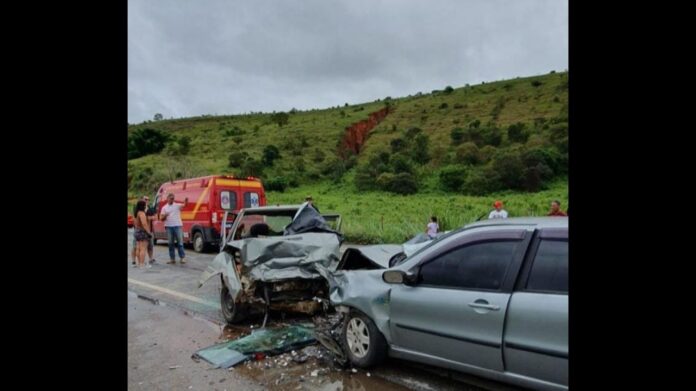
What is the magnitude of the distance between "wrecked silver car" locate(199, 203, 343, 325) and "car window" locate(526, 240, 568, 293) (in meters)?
2.76

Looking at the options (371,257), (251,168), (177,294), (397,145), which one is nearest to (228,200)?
(177,294)

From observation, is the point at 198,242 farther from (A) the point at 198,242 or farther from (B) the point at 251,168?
(B) the point at 251,168

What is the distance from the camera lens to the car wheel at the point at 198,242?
12.9m

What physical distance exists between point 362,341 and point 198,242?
9.88m

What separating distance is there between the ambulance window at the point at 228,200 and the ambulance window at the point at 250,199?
369mm

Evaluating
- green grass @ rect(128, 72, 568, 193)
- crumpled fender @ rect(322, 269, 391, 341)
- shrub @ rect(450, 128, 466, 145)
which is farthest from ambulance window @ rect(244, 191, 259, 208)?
shrub @ rect(450, 128, 466, 145)

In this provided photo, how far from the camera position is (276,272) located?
214 inches

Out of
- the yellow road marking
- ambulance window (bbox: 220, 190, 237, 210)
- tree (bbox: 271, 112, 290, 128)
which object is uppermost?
tree (bbox: 271, 112, 290, 128)

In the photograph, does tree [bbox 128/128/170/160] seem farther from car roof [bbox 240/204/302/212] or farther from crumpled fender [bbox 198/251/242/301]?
crumpled fender [bbox 198/251/242/301]

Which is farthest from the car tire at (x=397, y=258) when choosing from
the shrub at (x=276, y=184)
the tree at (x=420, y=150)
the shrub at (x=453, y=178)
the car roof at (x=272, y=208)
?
the tree at (x=420, y=150)

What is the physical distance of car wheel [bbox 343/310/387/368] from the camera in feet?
13.7

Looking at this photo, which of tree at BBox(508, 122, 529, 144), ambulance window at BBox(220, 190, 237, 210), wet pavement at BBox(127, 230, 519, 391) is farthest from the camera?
tree at BBox(508, 122, 529, 144)
